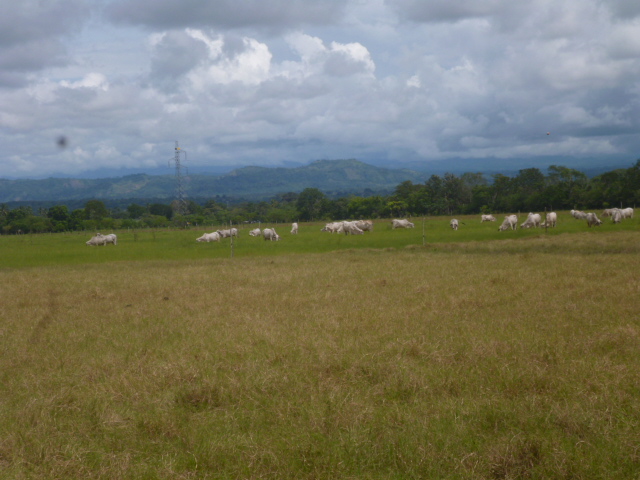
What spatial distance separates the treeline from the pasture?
46.6 m

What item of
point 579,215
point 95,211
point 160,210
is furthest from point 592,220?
point 160,210

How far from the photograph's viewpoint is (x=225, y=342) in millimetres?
7938

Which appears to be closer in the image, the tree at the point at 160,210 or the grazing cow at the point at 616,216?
the grazing cow at the point at 616,216

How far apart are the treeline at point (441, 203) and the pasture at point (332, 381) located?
4664cm

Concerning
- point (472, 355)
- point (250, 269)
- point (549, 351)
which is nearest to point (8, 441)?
point (472, 355)

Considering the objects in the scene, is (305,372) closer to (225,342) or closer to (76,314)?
(225,342)

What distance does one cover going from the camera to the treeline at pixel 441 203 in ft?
176

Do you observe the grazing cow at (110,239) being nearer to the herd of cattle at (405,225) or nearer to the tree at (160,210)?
the herd of cattle at (405,225)

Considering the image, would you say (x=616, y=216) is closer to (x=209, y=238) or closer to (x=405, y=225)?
(x=405, y=225)

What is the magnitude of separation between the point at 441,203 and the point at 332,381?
66303 millimetres

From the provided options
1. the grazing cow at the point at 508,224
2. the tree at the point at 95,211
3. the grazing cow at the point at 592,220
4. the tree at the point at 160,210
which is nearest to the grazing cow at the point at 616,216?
the grazing cow at the point at 592,220

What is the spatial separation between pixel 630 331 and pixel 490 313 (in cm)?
229

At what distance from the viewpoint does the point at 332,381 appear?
6000 millimetres

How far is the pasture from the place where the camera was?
4.28 meters
